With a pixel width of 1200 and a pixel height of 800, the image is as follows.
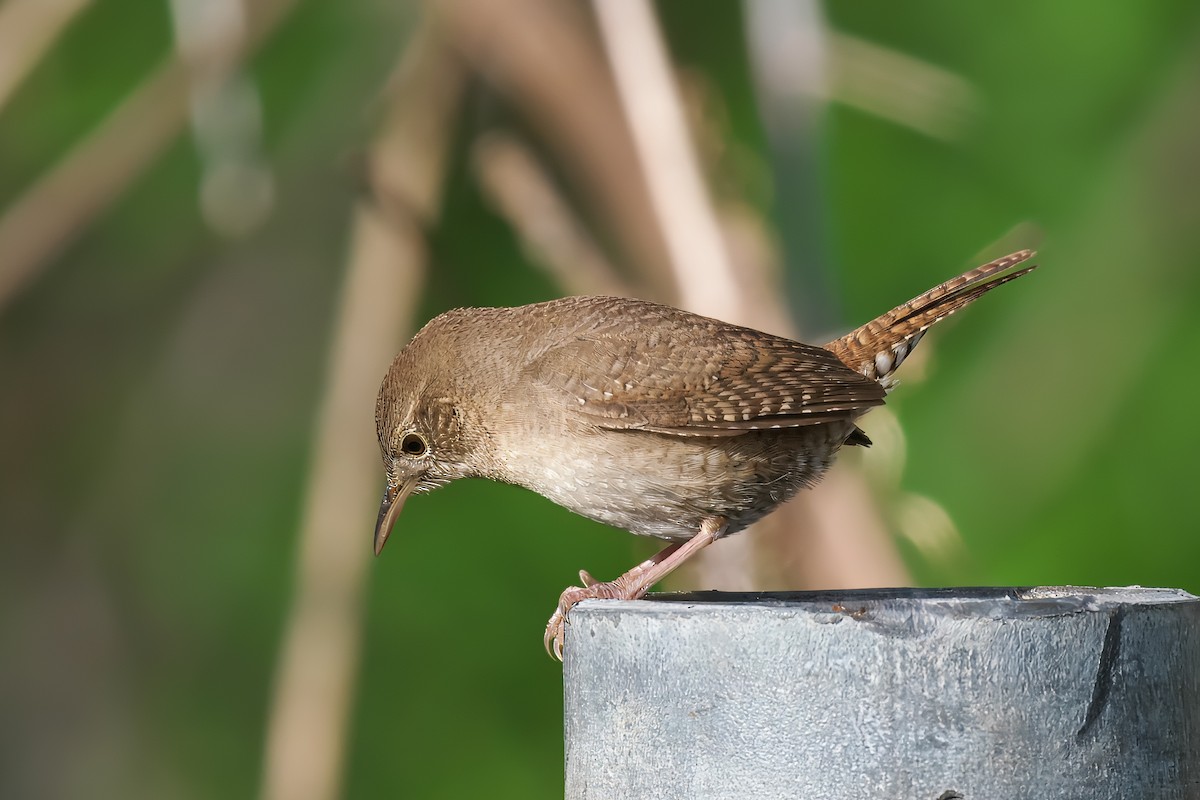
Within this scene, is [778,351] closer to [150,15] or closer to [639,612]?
[639,612]

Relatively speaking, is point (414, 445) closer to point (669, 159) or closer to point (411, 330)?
point (669, 159)

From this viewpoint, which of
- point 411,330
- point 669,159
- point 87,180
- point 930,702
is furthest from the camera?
point 411,330

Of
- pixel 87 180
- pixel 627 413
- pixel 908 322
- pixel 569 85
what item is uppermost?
pixel 569 85

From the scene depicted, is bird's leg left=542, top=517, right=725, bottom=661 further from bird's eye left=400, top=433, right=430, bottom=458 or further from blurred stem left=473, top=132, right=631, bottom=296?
blurred stem left=473, top=132, right=631, bottom=296

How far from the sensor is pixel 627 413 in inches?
103

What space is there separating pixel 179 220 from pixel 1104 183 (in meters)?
3.40

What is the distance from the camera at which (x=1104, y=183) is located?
5160 mm

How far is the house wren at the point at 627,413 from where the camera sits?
262 cm

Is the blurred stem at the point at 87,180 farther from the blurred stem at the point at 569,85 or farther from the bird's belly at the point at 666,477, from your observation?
the bird's belly at the point at 666,477

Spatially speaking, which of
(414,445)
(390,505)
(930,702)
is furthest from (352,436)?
(930,702)

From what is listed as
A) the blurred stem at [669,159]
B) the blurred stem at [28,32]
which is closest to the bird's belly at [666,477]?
the blurred stem at [669,159]

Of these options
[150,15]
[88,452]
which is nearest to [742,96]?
[150,15]

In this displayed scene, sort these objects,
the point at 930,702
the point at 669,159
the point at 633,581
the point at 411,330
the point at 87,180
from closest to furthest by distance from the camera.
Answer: the point at 930,702 → the point at 633,581 → the point at 669,159 → the point at 87,180 → the point at 411,330

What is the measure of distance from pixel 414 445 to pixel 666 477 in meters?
0.58
